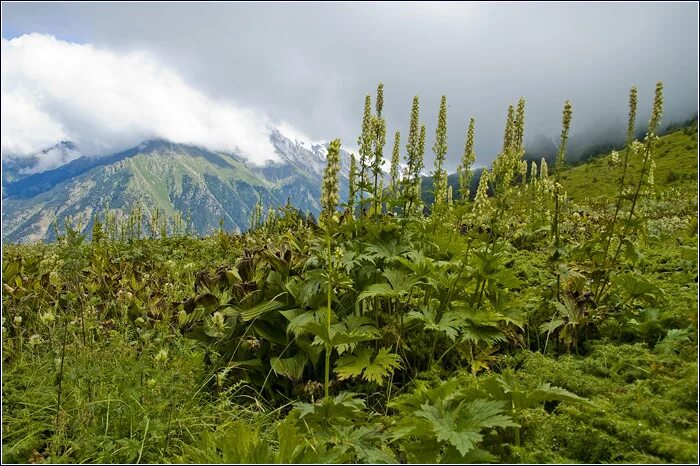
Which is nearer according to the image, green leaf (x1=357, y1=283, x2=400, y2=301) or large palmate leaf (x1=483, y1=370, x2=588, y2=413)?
large palmate leaf (x1=483, y1=370, x2=588, y2=413)

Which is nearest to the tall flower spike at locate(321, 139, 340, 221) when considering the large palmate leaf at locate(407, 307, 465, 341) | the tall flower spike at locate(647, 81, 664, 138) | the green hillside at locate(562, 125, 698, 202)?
the large palmate leaf at locate(407, 307, 465, 341)

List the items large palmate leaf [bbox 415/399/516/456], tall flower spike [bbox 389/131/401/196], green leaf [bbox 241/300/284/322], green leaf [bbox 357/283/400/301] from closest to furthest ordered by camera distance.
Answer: large palmate leaf [bbox 415/399/516/456], green leaf [bbox 357/283/400/301], green leaf [bbox 241/300/284/322], tall flower spike [bbox 389/131/401/196]

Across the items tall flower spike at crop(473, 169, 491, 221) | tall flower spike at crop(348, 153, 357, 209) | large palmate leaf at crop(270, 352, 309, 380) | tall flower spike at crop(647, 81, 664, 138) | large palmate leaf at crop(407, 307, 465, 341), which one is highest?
tall flower spike at crop(647, 81, 664, 138)

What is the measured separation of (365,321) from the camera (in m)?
3.75

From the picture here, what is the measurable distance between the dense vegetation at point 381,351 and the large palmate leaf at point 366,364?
1.0 inches

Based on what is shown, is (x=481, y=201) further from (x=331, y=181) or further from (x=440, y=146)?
(x=331, y=181)

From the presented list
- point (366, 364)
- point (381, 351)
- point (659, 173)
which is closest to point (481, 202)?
point (381, 351)

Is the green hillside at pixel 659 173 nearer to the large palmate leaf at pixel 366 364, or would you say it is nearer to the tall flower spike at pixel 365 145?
the tall flower spike at pixel 365 145

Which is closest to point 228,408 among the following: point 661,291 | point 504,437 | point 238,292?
point 238,292

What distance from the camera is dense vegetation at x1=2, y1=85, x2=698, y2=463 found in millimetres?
2475

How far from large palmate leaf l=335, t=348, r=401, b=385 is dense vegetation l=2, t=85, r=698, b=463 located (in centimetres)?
3

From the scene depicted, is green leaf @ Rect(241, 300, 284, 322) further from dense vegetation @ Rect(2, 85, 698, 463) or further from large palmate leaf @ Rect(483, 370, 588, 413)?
large palmate leaf @ Rect(483, 370, 588, 413)

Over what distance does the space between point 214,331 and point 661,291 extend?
13.3ft

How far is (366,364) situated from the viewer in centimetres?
354
